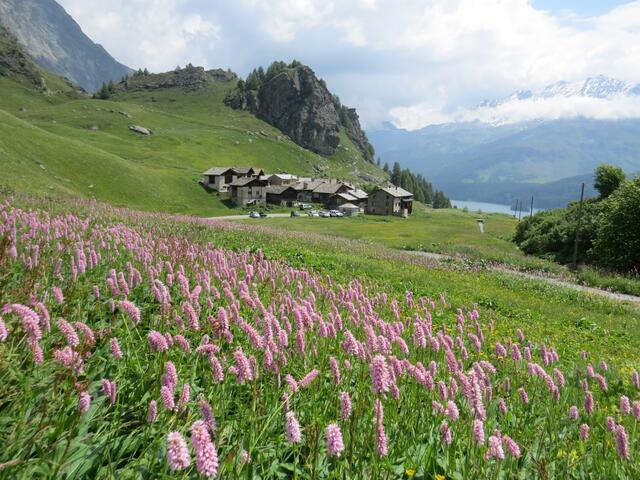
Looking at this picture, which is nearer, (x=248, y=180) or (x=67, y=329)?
(x=67, y=329)

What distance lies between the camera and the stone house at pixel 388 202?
485ft

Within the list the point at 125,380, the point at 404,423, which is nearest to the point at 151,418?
the point at 125,380

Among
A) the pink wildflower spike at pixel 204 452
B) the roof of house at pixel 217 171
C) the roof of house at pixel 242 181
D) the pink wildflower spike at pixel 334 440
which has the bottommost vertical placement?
the pink wildflower spike at pixel 334 440

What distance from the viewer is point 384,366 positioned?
344 cm

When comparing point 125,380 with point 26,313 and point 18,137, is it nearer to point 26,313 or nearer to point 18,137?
point 26,313

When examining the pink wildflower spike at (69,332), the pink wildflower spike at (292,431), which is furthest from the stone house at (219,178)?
the pink wildflower spike at (292,431)

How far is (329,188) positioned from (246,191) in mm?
34331

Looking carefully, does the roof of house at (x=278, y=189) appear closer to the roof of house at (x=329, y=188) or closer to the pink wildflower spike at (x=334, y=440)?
the roof of house at (x=329, y=188)

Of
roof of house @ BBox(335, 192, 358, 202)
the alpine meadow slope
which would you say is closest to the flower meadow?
the alpine meadow slope

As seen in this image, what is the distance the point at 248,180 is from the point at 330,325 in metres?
124

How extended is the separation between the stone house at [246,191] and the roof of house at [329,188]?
25.0 metres

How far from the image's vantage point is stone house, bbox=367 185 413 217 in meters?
148

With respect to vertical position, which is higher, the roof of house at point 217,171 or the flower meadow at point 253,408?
the roof of house at point 217,171

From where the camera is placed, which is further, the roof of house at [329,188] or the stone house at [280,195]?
the roof of house at [329,188]
